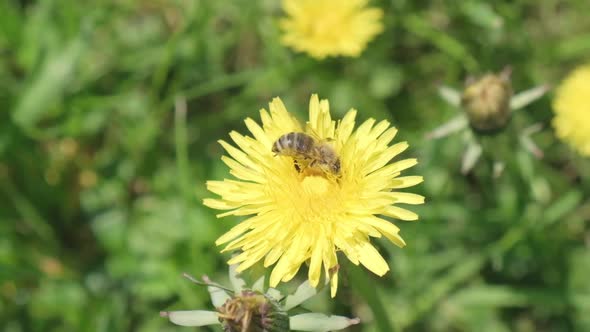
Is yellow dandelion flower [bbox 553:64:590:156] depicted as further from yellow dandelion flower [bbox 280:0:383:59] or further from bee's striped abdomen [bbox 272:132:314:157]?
bee's striped abdomen [bbox 272:132:314:157]

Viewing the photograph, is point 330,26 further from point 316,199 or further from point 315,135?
point 316,199

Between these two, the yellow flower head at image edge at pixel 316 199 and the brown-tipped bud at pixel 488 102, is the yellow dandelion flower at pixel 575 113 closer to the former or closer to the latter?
the brown-tipped bud at pixel 488 102

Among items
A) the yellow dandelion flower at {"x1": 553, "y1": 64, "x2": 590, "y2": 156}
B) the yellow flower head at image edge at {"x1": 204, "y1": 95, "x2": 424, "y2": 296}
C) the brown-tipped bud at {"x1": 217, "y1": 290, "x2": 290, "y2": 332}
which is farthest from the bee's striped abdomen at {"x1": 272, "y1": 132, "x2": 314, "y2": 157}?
the yellow dandelion flower at {"x1": 553, "y1": 64, "x2": 590, "y2": 156}

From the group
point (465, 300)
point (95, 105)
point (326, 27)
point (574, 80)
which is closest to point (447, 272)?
point (465, 300)

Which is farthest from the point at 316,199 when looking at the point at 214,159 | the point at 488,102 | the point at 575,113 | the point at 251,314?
the point at 575,113

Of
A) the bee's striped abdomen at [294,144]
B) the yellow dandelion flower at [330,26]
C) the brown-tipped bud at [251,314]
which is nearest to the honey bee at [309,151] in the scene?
the bee's striped abdomen at [294,144]
